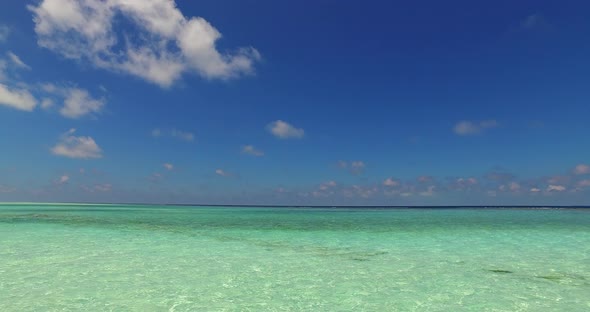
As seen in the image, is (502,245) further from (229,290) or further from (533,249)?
(229,290)

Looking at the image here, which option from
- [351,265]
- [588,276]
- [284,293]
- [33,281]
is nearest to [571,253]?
[588,276]

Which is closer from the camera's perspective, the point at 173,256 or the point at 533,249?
the point at 173,256

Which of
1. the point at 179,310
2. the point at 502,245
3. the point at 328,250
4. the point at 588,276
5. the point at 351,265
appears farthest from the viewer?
the point at 502,245

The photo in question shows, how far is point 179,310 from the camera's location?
7062 mm

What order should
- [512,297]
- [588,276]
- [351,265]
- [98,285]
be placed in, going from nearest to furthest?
[512,297] → [98,285] → [588,276] → [351,265]

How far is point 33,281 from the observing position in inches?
351

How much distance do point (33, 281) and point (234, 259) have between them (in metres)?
5.72

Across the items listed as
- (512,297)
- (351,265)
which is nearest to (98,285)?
(351,265)

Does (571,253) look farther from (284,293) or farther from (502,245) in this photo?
(284,293)

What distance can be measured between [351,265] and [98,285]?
23.9ft

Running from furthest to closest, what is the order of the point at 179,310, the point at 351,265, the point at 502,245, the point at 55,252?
the point at 502,245 → the point at 55,252 → the point at 351,265 → the point at 179,310

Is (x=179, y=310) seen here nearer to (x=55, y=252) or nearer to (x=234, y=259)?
(x=234, y=259)

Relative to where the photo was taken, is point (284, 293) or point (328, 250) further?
point (328, 250)

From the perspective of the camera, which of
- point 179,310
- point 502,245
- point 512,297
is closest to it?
point 179,310
